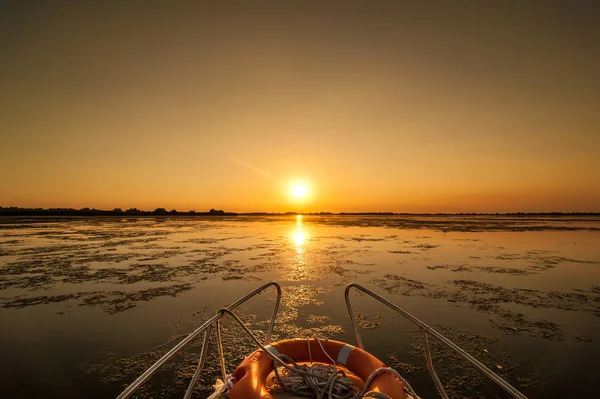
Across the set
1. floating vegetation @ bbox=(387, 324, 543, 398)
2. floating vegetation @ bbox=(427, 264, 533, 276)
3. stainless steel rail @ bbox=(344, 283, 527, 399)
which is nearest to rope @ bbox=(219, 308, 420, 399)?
stainless steel rail @ bbox=(344, 283, 527, 399)

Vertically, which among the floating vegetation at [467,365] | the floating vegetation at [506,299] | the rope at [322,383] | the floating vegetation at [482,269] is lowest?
the floating vegetation at [467,365]

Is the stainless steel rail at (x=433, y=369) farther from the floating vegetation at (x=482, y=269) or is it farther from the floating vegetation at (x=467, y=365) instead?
the floating vegetation at (x=482, y=269)

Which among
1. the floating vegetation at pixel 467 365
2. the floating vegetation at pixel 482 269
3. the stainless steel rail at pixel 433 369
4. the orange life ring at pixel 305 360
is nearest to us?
the stainless steel rail at pixel 433 369

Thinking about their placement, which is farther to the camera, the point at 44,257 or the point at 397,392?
the point at 44,257

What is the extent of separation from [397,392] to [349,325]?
3.35 metres

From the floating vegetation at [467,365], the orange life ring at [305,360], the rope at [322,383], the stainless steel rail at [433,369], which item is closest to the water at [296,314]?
the floating vegetation at [467,365]

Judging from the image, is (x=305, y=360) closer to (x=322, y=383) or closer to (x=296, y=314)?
(x=322, y=383)

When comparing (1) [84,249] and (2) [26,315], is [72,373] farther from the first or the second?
(1) [84,249]

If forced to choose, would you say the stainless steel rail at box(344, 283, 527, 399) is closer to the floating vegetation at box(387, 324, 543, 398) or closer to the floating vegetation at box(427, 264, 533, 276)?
the floating vegetation at box(387, 324, 543, 398)

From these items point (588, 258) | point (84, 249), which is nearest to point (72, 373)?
point (84, 249)

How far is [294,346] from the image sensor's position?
324cm

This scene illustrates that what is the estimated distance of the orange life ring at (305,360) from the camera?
2.35 metres

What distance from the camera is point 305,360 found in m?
3.24

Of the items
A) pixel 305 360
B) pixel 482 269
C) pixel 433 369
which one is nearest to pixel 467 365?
pixel 433 369
